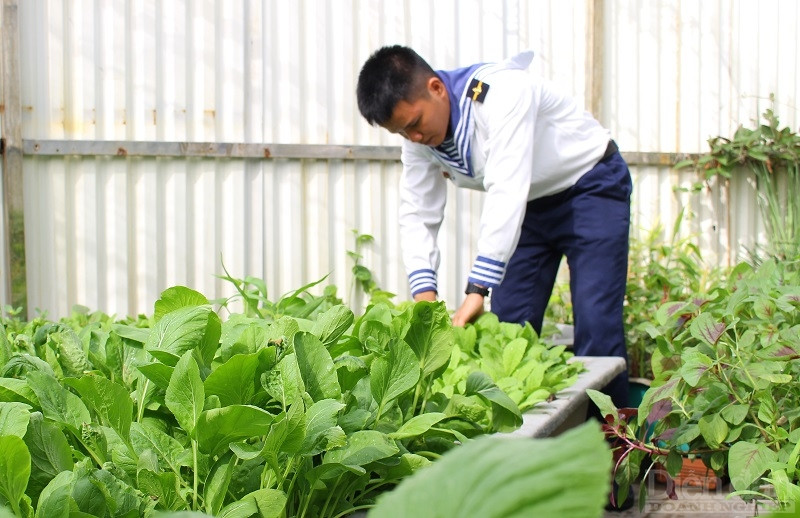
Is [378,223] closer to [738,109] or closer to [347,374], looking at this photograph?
[738,109]

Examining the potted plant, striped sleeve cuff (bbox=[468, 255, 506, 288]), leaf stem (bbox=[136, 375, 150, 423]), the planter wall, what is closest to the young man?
striped sleeve cuff (bbox=[468, 255, 506, 288])

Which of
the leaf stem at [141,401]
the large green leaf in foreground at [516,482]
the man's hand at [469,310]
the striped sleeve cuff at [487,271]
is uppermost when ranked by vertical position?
the large green leaf in foreground at [516,482]

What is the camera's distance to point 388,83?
299 cm

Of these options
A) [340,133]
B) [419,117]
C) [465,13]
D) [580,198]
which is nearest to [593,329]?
[580,198]

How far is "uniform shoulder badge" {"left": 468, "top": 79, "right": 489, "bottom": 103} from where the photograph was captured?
315cm

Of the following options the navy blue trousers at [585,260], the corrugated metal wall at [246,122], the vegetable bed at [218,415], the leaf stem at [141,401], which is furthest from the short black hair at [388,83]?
the leaf stem at [141,401]

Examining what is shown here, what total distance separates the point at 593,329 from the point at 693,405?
168cm

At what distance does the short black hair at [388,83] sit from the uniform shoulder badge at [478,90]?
0.17m

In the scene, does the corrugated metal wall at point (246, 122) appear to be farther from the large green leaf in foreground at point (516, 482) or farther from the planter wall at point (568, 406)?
the large green leaf in foreground at point (516, 482)

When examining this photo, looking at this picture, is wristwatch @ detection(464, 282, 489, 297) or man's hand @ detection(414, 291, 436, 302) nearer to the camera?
wristwatch @ detection(464, 282, 489, 297)

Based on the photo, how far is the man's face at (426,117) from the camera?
3.03 m

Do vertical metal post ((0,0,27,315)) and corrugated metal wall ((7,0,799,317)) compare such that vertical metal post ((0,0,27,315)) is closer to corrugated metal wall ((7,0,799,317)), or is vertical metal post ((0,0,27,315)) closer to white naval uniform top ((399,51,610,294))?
corrugated metal wall ((7,0,799,317))

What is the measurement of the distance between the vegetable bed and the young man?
165 cm

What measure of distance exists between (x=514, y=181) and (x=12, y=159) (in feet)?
8.14
